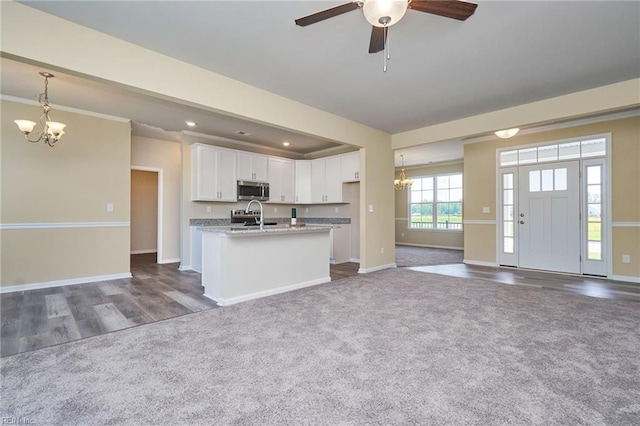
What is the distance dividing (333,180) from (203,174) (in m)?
2.77

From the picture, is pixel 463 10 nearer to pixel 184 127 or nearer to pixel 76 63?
pixel 76 63

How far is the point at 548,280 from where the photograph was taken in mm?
4609

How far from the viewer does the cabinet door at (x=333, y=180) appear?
6473 millimetres

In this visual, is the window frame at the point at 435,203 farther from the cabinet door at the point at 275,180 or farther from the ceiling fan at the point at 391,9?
the ceiling fan at the point at 391,9

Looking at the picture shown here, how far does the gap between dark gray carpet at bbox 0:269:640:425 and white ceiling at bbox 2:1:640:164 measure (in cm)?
269

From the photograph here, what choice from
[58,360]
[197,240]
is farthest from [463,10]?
[197,240]

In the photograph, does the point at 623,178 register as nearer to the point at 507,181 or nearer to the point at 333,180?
the point at 507,181

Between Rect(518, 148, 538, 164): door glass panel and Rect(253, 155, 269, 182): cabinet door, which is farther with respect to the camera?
Rect(253, 155, 269, 182): cabinet door

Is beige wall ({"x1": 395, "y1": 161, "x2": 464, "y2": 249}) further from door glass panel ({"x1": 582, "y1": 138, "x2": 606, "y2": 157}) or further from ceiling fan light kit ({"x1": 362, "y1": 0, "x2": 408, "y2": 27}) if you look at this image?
ceiling fan light kit ({"x1": 362, "y1": 0, "x2": 408, "y2": 27})

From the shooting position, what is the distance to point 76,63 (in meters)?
2.43

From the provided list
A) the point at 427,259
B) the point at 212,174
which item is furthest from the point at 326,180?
the point at 427,259

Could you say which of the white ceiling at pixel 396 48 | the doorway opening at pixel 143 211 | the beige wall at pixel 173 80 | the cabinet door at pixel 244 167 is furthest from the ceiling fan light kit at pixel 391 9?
→ the doorway opening at pixel 143 211

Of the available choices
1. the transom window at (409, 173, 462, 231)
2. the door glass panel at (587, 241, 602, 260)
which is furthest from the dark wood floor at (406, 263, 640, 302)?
the transom window at (409, 173, 462, 231)

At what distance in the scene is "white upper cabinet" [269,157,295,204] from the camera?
21.7ft
